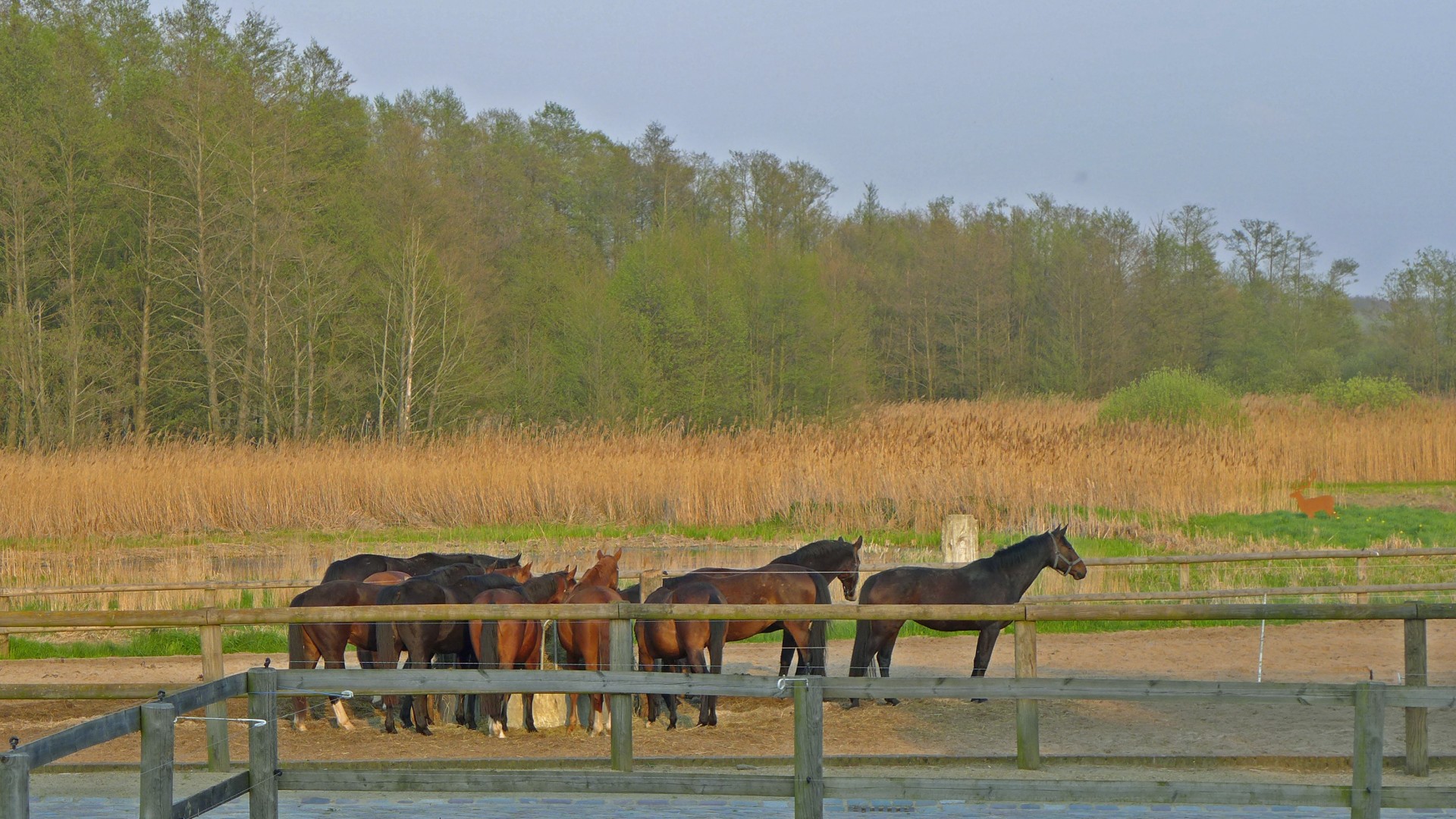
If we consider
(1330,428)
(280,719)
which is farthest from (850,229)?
(280,719)

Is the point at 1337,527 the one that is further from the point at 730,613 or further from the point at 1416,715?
the point at 730,613

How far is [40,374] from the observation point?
29.1 meters

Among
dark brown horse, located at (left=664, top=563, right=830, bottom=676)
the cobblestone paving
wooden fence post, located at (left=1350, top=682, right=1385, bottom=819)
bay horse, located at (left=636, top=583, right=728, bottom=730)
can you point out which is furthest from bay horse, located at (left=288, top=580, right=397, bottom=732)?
wooden fence post, located at (left=1350, top=682, right=1385, bottom=819)

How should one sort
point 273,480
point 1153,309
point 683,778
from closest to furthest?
1. point 683,778
2. point 273,480
3. point 1153,309

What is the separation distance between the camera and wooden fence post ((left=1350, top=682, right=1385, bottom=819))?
5148mm

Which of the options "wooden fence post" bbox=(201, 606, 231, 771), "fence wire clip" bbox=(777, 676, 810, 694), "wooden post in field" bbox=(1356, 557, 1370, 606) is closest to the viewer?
"fence wire clip" bbox=(777, 676, 810, 694)

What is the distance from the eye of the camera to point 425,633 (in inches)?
352

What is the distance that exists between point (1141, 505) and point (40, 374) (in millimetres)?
22701

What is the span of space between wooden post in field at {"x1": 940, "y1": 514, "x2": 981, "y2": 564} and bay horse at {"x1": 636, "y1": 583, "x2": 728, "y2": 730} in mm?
→ 4965

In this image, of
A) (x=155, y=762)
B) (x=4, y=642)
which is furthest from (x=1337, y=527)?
(x=155, y=762)

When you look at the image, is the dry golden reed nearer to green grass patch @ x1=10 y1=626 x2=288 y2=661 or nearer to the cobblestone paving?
green grass patch @ x1=10 y1=626 x2=288 y2=661

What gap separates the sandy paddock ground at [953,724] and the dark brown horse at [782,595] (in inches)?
16.7

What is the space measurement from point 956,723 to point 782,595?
60.5 inches

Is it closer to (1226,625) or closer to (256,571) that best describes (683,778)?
(1226,625)
